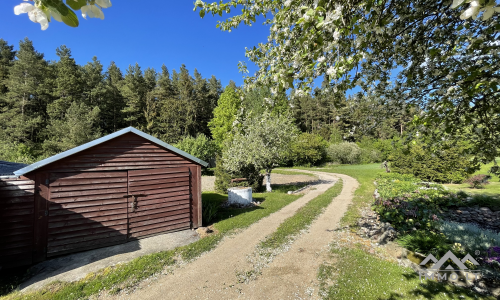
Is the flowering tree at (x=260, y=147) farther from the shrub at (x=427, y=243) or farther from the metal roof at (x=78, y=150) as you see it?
the shrub at (x=427, y=243)

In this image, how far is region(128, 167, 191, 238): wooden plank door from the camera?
7586mm

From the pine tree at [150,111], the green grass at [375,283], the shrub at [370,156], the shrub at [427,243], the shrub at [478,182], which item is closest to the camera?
the green grass at [375,283]

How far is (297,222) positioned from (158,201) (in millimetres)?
5794

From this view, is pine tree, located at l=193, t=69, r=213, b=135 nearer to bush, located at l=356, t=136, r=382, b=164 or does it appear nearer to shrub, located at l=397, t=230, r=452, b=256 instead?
bush, located at l=356, t=136, r=382, b=164

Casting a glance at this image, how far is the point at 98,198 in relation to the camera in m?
7.01

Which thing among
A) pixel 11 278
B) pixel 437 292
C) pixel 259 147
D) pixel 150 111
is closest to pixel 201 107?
pixel 150 111

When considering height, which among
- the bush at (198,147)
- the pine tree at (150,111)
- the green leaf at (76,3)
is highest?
the pine tree at (150,111)

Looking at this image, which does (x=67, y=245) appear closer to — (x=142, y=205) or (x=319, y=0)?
(x=142, y=205)

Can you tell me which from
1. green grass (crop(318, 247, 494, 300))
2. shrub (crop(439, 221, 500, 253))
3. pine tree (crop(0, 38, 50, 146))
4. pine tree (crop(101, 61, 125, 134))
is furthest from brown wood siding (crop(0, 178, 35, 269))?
pine tree (crop(101, 61, 125, 134))

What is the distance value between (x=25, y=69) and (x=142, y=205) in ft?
134

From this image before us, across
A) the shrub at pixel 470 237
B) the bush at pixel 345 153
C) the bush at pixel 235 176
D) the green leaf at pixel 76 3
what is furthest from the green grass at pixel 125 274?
the bush at pixel 345 153

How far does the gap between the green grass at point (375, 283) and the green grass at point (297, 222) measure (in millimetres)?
1990

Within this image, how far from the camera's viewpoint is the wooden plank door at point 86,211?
6383 millimetres

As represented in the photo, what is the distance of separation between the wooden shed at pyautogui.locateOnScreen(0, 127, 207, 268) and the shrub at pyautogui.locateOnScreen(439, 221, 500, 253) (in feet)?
27.2
